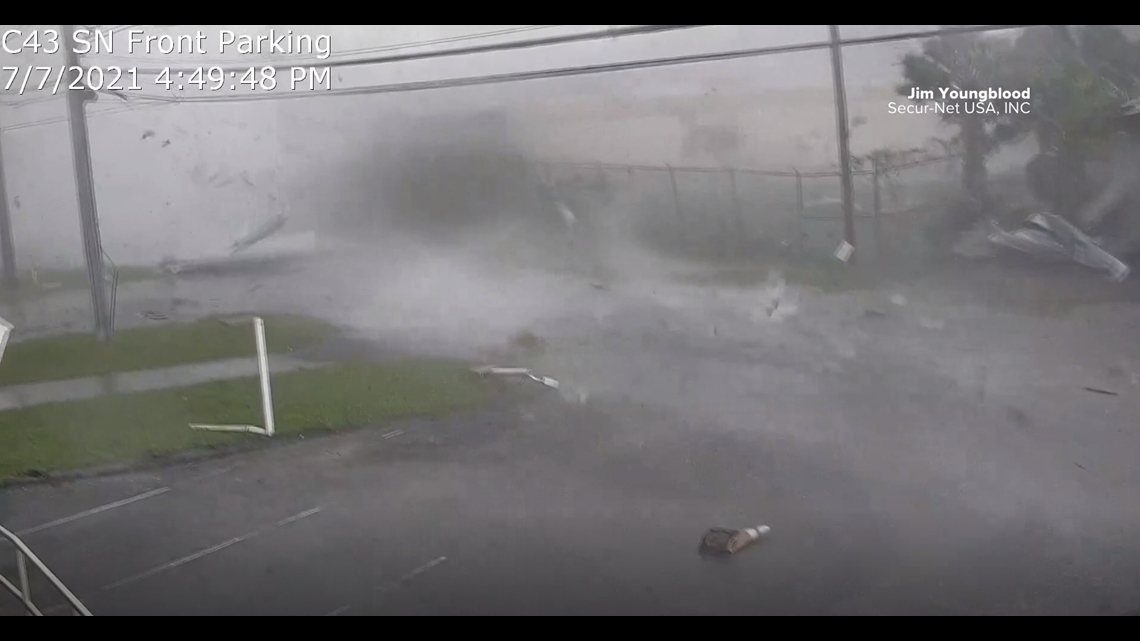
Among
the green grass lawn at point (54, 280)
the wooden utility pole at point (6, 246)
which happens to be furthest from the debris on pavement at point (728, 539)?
the wooden utility pole at point (6, 246)

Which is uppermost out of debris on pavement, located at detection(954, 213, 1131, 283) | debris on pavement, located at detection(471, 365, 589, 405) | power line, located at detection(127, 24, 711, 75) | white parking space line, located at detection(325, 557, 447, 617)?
power line, located at detection(127, 24, 711, 75)

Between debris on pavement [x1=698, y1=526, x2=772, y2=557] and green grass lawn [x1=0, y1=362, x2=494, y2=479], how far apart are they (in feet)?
2.20

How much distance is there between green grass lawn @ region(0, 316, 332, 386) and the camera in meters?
2.05

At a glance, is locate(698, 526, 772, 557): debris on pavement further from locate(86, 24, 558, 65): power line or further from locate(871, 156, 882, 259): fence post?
locate(86, 24, 558, 65): power line

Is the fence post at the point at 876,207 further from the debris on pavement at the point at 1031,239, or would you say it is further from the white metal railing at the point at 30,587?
the white metal railing at the point at 30,587

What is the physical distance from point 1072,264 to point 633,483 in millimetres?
1224

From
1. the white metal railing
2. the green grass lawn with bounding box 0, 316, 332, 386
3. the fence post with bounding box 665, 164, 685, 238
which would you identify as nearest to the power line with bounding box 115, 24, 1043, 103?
the fence post with bounding box 665, 164, 685, 238

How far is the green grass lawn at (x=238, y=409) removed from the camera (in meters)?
2.06

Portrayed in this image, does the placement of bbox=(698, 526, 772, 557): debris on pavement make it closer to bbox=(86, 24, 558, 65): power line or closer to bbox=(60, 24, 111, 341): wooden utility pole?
bbox=(86, 24, 558, 65): power line

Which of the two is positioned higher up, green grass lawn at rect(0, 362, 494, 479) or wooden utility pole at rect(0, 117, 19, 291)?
wooden utility pole at rect(0, 117, 19, 291)

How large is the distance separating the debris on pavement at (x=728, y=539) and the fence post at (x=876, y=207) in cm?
76

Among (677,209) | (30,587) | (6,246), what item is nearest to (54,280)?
(6,246)

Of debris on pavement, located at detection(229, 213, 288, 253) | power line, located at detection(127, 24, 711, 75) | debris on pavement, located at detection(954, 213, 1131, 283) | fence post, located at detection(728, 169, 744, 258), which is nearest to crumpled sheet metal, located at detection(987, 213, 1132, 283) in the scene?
debris on pavement, located at detection(954, 213, 1131, 283)
